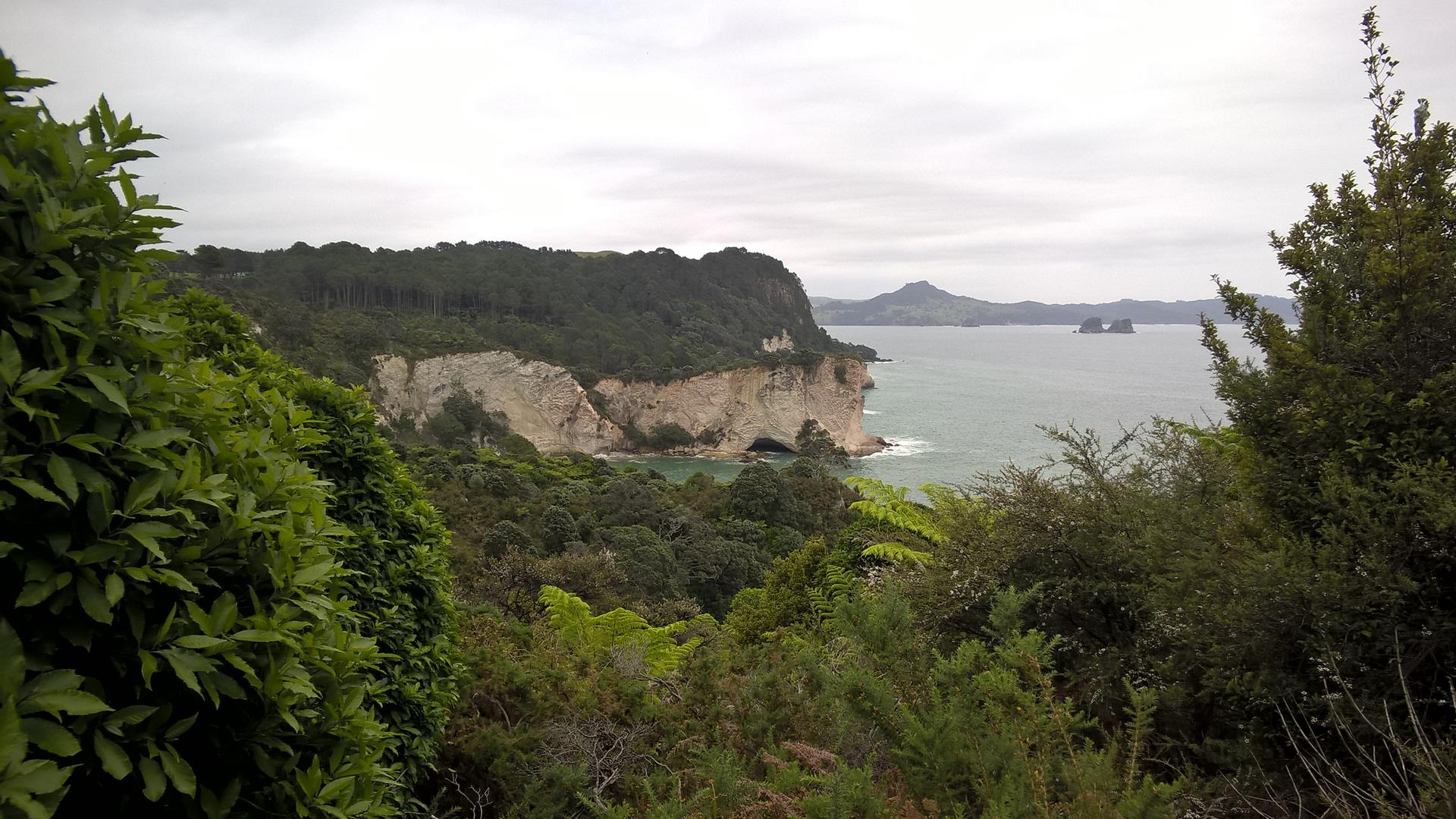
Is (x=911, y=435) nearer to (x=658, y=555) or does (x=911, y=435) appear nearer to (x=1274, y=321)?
(x=658, y=555)

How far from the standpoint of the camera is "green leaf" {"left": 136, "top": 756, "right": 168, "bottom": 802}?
176cm

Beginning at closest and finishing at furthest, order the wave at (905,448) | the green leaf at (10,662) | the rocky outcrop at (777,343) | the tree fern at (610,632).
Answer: the green leaf at (10,662) < the tree fern at (610,632) < the wave at (905,448) < the rocky outcrop at (777,343)

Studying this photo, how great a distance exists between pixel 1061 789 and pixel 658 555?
20051mm

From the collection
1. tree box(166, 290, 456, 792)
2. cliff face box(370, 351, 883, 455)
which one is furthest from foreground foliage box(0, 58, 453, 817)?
cliff face box(370, 351, 883, 455)

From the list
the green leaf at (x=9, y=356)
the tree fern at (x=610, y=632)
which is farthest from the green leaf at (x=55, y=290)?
the tree fern at (x=610, y=632)

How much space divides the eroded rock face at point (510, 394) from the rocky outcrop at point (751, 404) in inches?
127

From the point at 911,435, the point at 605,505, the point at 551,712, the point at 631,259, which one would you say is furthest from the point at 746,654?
the point at 631,259

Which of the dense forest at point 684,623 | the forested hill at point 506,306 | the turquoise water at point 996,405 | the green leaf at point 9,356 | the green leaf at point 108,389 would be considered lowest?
the turquoise water at point 996,405

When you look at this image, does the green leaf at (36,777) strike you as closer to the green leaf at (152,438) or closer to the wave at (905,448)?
the green leaf at (152,438)

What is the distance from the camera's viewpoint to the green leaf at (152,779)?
176 cm

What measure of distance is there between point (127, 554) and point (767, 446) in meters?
63.4

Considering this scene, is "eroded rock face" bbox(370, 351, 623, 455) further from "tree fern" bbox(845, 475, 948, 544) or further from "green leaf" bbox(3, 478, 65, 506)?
"green leaf" bbox(3, 478, 65, 506)

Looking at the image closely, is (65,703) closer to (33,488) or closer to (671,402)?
(33,488)

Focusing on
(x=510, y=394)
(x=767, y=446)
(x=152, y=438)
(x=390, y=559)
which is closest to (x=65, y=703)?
(x=152, y=438)
